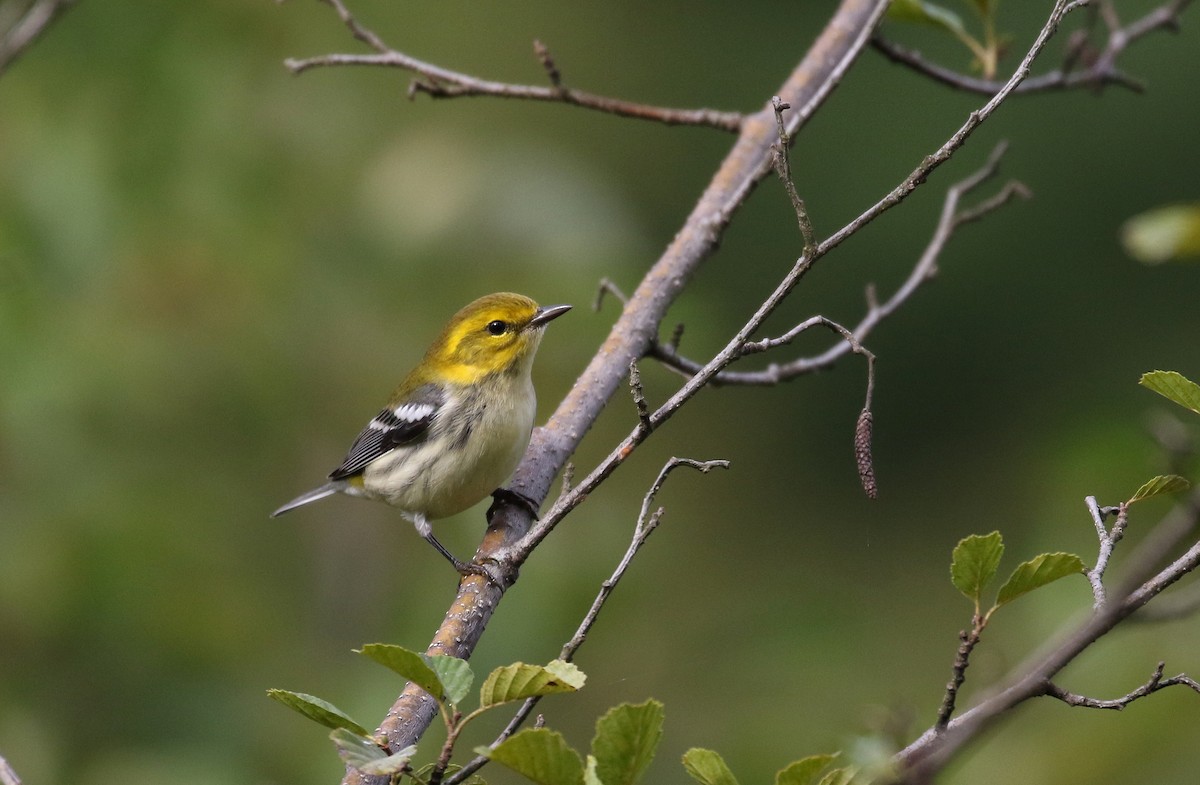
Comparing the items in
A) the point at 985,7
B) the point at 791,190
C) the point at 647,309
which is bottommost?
the point at 791,190

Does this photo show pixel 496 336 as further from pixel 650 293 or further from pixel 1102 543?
pixel 1102 543

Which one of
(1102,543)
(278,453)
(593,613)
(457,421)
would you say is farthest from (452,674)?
(278,453)

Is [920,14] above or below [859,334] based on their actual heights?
above

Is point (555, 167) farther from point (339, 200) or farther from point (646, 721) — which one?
point (646, 721)

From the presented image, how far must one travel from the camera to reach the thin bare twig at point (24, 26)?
1.65m

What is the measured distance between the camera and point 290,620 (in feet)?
13.0

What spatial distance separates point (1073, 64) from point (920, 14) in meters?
0.73

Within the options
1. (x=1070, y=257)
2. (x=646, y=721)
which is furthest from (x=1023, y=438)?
(x=646, y=721)

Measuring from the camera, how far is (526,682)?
149cm

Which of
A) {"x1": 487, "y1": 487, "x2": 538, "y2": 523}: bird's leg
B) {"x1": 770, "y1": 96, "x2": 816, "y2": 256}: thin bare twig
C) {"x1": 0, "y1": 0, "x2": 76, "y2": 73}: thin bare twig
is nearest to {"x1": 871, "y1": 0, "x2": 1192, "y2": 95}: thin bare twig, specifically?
{"x1": 487, "y1": 487, "x2": 538, "y2": 523}: bird's leg

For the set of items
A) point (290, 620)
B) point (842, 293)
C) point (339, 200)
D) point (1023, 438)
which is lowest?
point (290, 620)

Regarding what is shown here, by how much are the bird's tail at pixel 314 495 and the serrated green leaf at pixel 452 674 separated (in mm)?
2845

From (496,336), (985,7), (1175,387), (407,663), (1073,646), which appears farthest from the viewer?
(496,336)

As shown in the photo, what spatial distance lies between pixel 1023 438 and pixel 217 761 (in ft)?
25.5
